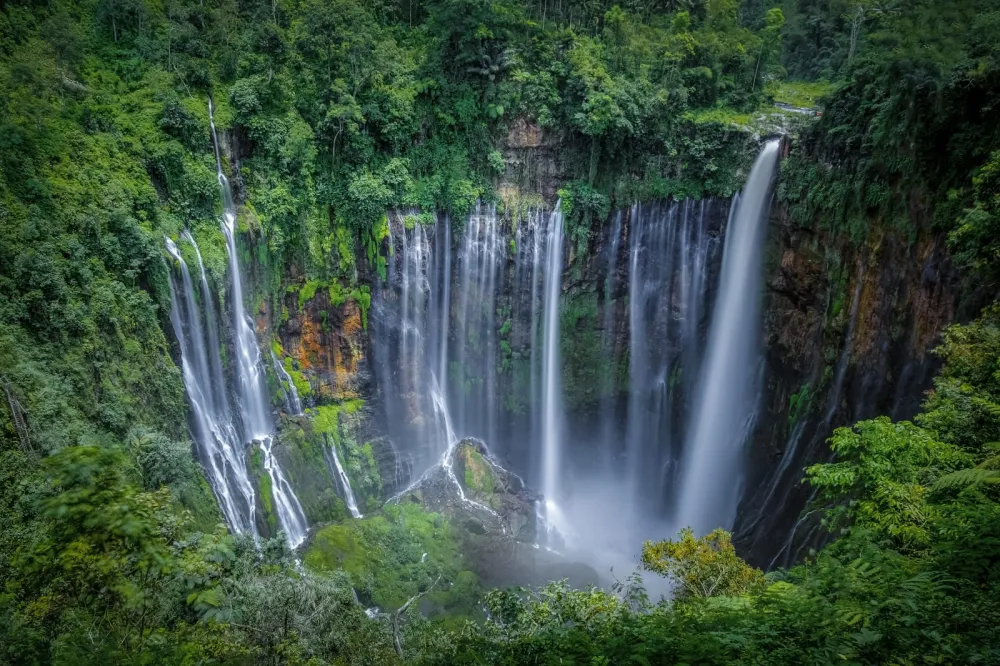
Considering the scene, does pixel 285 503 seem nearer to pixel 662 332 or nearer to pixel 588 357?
pixel 588 357

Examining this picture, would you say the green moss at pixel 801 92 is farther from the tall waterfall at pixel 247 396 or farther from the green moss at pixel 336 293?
the tall waterfall at pixel 247 396

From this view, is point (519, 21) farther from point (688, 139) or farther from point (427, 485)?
point (427, 485)

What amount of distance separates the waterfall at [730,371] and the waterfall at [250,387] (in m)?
12.3

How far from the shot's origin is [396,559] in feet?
50.0

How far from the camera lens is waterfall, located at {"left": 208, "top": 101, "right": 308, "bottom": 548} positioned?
15.5 meters

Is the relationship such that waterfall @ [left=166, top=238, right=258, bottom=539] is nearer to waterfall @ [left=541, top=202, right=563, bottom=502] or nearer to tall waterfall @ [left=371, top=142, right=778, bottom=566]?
tall waterfall @ [left=371, top=142, right=778, bottom=566]

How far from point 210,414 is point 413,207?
897cm

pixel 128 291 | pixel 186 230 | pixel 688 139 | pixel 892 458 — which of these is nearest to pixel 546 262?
pixel 688 139

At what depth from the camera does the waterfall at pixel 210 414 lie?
1355 centimetres

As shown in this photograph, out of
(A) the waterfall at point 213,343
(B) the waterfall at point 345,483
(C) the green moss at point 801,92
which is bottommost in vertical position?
(B) the waterfall at point 345,483

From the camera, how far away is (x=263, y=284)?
17.0 metres

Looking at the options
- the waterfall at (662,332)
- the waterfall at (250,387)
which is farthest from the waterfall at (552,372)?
the waterfall at (250,387)

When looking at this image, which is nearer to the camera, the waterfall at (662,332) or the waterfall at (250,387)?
the waterfall at (250,387)

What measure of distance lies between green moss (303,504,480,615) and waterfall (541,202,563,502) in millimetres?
5779
